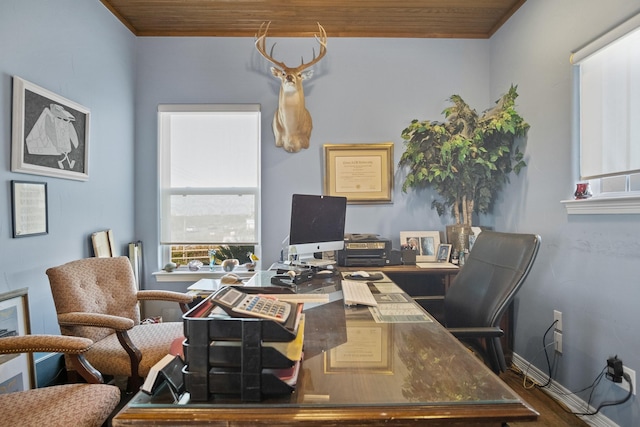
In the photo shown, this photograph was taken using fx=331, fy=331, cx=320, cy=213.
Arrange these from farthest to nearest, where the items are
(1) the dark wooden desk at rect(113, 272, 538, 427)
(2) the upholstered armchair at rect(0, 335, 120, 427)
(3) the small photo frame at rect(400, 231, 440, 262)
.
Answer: (3) the small photo frame at rect(400, 231, 440, 262), (2) the upholstered armchair at rect(0, 335, 120, 427), (1) the dark wooden desk at rect(113, 272, 538, 427)

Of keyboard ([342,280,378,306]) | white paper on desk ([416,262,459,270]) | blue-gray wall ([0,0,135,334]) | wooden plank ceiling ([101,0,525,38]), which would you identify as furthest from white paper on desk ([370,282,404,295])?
wooden plank ceiling ([101,0,525,38])

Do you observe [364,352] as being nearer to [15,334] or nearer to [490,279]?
[490,279]

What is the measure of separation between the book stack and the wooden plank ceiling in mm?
2608

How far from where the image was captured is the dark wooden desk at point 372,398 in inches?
26.2

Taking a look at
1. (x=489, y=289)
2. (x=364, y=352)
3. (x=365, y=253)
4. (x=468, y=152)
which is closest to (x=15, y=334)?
(x=364, y=352)

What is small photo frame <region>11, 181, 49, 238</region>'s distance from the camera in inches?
70.2

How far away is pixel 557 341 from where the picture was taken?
2.10m

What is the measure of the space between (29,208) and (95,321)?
829 millimetres

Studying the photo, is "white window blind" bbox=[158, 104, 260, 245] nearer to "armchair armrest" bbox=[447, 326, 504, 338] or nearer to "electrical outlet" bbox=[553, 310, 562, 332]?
"armchair armrest" bbox=[447, 326, 504, 338]

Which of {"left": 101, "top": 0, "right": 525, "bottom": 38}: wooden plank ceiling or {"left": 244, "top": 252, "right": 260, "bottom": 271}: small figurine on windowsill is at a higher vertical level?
{"left": 101, "top": 0, "right": 525, "bottom": 38}: wooden plank ceiling

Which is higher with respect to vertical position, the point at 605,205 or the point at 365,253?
the point at 605,205

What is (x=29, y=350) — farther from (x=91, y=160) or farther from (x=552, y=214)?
(x=552, y=214)

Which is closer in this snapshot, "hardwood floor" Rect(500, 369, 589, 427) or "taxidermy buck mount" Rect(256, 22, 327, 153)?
"hardwood floor" Rect(500, 369, 589, 427)

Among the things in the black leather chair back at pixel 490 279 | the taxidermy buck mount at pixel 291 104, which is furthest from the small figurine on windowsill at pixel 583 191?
the taxidermy buck mount at pixel 291 104
